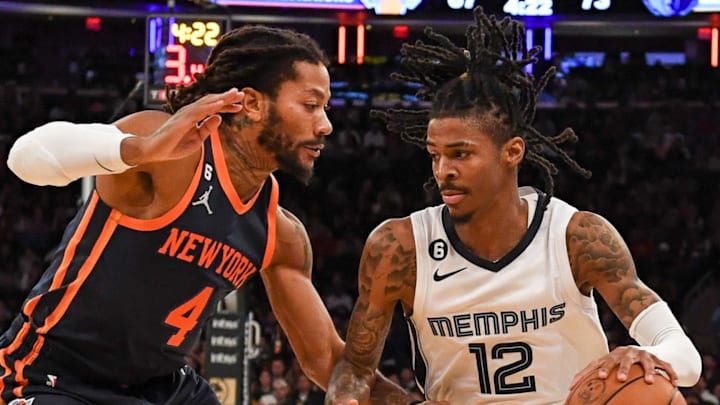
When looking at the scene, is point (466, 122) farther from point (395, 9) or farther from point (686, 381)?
point (395, 9)

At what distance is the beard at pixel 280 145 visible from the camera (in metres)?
3.67

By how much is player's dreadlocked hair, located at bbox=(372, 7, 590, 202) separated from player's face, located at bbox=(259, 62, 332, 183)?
0.31 m

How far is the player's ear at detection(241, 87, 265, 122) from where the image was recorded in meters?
3.69

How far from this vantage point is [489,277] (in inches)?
142

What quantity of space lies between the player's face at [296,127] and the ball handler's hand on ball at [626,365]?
1.13 m

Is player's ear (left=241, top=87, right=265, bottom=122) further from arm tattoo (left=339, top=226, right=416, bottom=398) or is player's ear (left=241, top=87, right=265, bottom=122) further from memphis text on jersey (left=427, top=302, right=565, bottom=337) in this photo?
memphis text on jersey (left=427, top=302, right=565, bottom=337)

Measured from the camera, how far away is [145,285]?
3400 millimetres

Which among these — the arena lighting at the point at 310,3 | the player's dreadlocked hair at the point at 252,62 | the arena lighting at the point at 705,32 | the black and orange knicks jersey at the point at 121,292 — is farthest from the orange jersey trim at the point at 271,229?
the arena lighting at the point at 705,32

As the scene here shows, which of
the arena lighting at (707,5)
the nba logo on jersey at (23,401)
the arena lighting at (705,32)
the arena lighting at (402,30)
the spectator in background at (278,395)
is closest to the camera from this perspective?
the nba logo on jersey at (23,401)

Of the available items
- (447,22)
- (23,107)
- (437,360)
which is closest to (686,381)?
(437,360)

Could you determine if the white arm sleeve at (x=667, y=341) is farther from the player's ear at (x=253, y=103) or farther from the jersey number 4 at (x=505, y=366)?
the player's ear at (x=253, y=103)

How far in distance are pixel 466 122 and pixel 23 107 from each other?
13658mm

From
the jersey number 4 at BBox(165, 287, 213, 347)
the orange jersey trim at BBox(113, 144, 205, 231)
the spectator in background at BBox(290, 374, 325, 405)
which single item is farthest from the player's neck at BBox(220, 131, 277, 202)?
the spectator in background at BBox(290, 374, 325, 405)

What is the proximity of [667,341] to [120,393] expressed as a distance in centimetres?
163
